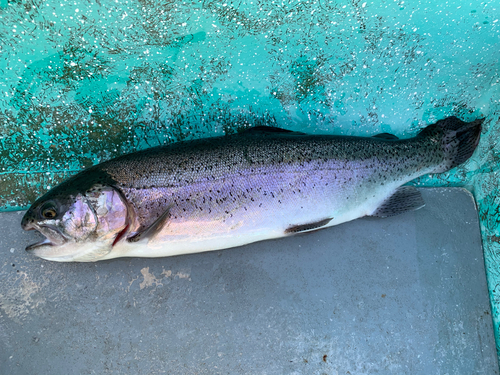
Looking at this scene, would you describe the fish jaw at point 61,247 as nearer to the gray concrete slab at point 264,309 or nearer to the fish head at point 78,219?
the fish head at point 78,219

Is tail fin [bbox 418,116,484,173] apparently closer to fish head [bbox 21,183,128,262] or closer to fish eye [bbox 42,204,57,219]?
fish head [bbox 21,183,128,262]

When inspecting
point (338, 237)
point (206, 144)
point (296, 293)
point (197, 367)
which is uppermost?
point (206, 144)

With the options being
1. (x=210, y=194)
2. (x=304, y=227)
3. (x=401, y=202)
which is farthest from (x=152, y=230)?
(x=401, y=202)

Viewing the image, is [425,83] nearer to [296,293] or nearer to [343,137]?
→ [343,137]

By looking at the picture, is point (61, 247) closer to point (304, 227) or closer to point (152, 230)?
point (152, 230)

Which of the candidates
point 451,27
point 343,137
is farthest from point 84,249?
point 451,27

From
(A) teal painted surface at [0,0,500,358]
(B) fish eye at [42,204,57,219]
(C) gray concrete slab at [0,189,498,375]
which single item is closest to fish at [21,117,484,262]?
(B) fish eye at [42,204,57,219]

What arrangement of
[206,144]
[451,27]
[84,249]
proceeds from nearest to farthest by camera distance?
[84,249] < [206,144] < [451,27]

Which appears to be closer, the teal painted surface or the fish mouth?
the fish mouth
